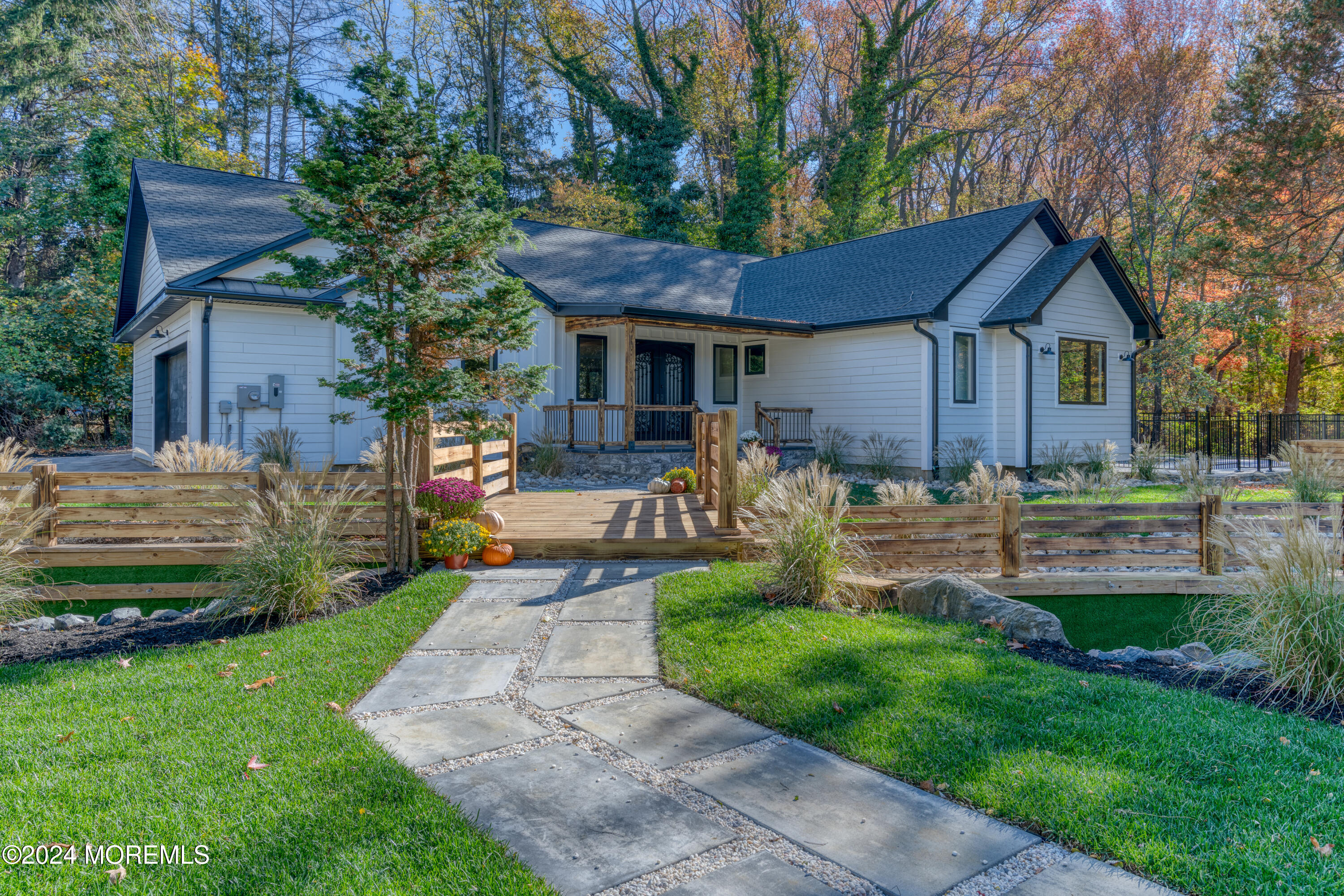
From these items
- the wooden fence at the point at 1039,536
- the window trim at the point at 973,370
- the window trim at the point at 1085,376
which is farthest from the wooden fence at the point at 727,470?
the window trim at the point at 1085,376

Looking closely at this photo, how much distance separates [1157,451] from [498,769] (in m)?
14.4

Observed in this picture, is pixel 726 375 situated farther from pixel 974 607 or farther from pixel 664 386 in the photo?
pixel 974 607

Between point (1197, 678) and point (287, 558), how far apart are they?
5385mm

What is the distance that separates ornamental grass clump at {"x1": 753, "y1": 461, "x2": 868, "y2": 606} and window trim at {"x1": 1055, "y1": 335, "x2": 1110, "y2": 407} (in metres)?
10.3

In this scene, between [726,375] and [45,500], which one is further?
[726,375]

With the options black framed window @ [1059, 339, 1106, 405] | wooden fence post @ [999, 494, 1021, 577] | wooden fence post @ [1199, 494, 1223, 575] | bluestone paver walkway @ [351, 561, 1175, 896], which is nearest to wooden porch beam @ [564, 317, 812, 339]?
black framed window @ [1059, 339, 1106, 405]

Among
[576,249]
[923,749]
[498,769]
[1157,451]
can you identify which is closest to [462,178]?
[498,769]

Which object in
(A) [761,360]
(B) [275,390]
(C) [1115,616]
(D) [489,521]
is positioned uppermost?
(A) [761,360]

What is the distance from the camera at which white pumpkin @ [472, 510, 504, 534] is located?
20.6ft

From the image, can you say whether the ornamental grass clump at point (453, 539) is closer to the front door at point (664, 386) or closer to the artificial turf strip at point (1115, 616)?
the artificial turf strip at point (1115, 616)

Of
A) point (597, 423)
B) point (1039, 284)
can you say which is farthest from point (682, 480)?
point (1039, 284)

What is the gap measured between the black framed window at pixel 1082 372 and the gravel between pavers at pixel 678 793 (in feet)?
42.4

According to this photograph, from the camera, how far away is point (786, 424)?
47.6ft

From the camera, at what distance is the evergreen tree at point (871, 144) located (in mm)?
22391
